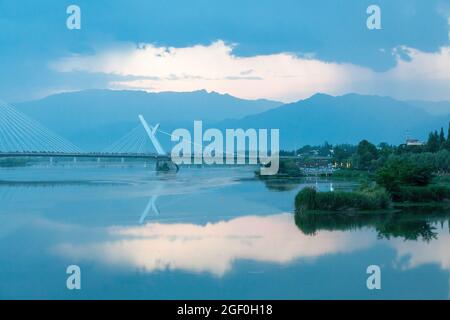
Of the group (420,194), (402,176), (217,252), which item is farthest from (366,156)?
(217,252)

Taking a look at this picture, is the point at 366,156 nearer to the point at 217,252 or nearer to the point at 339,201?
the point at 339,201

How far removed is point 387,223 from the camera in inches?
320

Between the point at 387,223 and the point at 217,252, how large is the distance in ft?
9.49

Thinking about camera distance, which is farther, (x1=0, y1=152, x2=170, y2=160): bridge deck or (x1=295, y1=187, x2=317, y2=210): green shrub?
(x1=0, y1=152, x2=170, y2=160): bridge deck

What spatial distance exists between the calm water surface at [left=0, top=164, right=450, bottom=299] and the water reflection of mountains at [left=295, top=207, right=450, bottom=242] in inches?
0.7

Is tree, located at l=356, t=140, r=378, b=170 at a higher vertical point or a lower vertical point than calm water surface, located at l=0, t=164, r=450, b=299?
higher

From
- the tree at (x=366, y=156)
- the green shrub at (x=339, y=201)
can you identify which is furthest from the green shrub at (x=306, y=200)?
the tree at (x=366, y=156)

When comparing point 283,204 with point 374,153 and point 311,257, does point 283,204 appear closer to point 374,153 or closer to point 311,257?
point 311,257

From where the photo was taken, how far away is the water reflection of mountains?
7402 millimetres

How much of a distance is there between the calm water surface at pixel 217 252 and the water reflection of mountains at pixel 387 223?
0.02 meters

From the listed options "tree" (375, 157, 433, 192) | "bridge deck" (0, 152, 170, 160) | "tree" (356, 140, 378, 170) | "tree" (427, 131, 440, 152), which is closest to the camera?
"tree" (375, 157, 433, 192)

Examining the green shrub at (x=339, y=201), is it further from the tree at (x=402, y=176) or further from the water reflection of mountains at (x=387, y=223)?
the tree at (x=402, y=176)

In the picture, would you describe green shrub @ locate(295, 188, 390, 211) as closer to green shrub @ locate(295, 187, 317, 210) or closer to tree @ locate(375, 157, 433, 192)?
green shrub @ locate(295, 187, 317, 210)

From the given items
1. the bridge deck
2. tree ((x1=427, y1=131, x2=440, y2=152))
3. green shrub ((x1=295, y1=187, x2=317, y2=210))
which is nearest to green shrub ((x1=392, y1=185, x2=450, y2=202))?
green shrub ((x1=295, y1=187, x2=317, y2=210))
